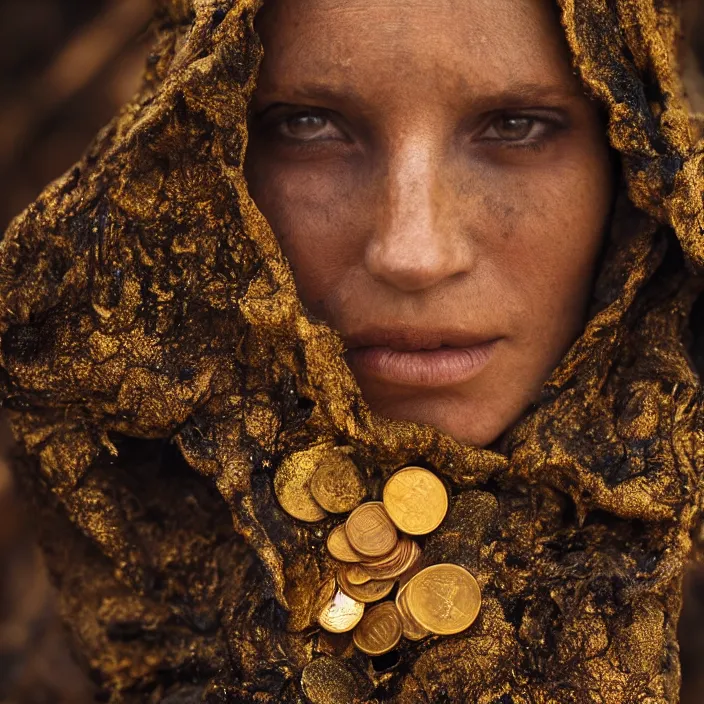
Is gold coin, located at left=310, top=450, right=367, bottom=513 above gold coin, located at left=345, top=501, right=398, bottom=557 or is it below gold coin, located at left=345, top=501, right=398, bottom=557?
above

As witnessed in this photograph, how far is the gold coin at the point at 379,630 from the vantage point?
147cm

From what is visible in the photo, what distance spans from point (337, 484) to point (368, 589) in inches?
6.7

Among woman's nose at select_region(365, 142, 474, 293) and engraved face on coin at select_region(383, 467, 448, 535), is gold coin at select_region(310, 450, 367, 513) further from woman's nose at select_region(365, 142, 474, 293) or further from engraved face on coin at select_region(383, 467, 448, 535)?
woman's nose at select_region(365, 142, 474, 293)

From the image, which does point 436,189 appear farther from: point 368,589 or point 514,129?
point 368,589

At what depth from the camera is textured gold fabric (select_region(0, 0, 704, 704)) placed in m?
1.46

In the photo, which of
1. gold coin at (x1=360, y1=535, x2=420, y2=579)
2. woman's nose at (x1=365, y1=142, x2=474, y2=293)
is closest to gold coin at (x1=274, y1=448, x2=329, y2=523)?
gold coin at (x1=360, y1=535, x2=420, y2=579)

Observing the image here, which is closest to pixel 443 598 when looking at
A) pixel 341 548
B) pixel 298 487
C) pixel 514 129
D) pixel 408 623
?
pixel 408 623

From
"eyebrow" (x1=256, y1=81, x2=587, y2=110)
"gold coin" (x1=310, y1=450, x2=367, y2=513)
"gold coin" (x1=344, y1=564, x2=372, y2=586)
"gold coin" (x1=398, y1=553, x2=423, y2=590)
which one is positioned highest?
"eyebrow" (x1=256, y1=81, x2=587, y2=110)

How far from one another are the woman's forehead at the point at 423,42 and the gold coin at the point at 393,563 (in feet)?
2.34

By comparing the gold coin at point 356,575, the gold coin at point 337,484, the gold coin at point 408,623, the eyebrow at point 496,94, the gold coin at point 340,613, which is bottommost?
the gold coin at point 408,623

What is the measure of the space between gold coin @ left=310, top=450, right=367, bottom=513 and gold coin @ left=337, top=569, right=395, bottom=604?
116 mm

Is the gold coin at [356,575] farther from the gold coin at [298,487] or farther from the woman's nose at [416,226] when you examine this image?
the woman's nose at [416,226]

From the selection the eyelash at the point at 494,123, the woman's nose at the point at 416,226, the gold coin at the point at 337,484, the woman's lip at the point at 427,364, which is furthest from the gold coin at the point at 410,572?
the eyelash at the point at 494,123

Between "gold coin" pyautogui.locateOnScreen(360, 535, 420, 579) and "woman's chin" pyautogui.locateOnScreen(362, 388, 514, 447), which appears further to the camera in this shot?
"woman's chin" pyautogui.locateOnScreen(362, 388, 514, 447)
